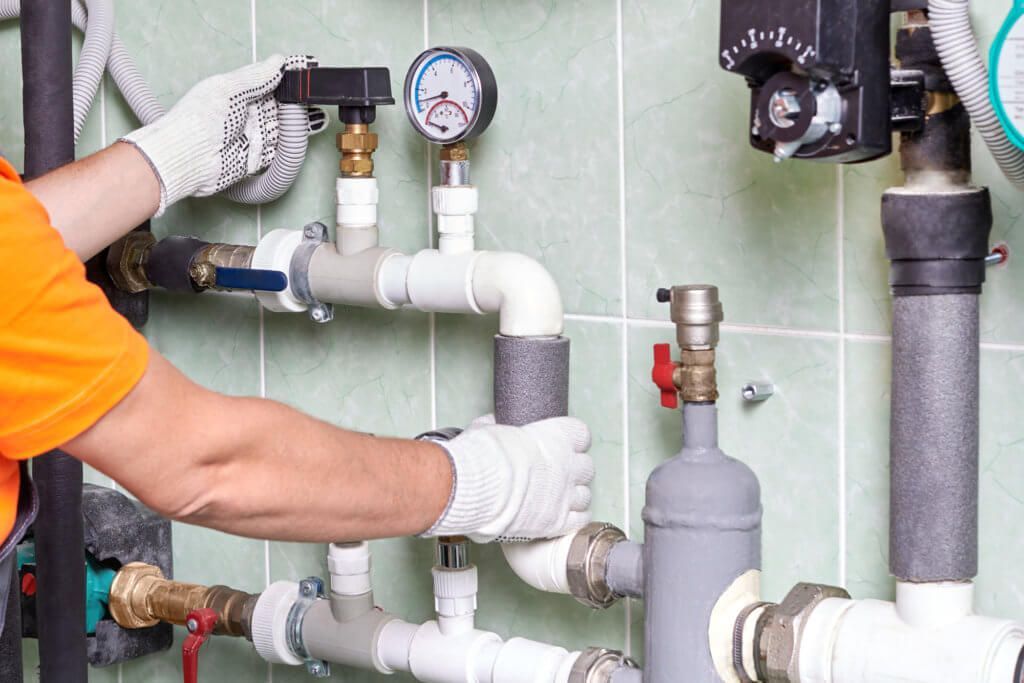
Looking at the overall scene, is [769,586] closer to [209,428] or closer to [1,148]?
[209,428]

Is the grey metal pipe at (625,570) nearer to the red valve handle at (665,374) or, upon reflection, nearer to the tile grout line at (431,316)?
the red valve handle at (665,374)

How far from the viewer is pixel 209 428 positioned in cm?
81

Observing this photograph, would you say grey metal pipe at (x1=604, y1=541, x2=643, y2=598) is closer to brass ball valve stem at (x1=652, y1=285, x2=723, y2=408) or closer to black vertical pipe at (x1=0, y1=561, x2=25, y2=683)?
brass ball valve stem at (x1=652, y1=285, x2=723, y2=408)

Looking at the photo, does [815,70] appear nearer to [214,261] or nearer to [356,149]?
[356,149]

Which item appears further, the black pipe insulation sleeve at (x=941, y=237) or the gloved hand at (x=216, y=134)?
the gloved hand at (x=216, y=134)

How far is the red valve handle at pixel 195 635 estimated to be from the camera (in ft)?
4.25

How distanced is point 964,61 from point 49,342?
58 cm

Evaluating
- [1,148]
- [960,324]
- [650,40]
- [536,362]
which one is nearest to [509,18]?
[650,40]

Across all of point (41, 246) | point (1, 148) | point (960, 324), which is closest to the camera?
point (41, 246)

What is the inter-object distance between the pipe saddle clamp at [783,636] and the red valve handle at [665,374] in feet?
0.59

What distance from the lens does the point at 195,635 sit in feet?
4.32

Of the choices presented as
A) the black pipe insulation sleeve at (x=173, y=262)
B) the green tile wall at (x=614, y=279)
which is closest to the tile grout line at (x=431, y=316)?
the green tile wall at (x=614, y=279)

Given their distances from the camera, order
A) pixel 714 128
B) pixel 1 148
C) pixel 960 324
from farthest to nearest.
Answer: pixel 1 148, pixel 714 128, pixel 960 324

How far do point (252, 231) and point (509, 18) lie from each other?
0.38 metres
